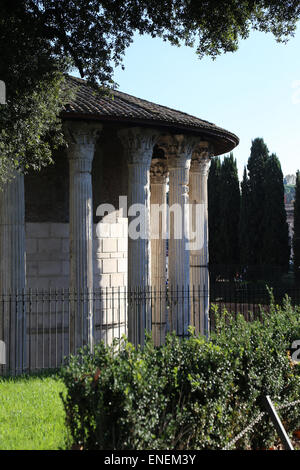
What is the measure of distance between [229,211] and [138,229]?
22.2 meters

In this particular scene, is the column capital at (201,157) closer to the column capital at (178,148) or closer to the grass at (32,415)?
the column capital at (178,148)

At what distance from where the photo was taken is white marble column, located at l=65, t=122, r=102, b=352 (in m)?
11.6

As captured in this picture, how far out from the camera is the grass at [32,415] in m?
6.16

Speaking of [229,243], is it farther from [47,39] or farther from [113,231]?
[47,39]

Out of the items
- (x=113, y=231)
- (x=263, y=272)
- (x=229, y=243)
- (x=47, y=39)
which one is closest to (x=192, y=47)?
(x=47, y=39)

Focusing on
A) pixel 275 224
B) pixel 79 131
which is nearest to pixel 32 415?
pixel 79 131

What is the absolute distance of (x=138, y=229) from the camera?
41.1 ft

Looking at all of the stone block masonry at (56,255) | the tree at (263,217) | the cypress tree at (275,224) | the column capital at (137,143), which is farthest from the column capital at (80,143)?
the cypress tree at (275,224)

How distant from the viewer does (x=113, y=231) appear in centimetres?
1373

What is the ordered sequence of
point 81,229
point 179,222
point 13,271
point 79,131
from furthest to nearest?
point 179,222
point 79,131
point 81,229
point 13,271

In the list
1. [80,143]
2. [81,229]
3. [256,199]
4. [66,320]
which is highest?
[256,199]

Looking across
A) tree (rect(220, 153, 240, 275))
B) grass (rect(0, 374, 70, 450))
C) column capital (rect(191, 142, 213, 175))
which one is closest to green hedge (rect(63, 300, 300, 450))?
grass (rect(0, 374, 70, 450))

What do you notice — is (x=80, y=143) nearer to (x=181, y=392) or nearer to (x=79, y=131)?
(x=79, y=131)

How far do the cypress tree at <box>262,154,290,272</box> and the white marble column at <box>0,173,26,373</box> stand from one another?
22477 mm
